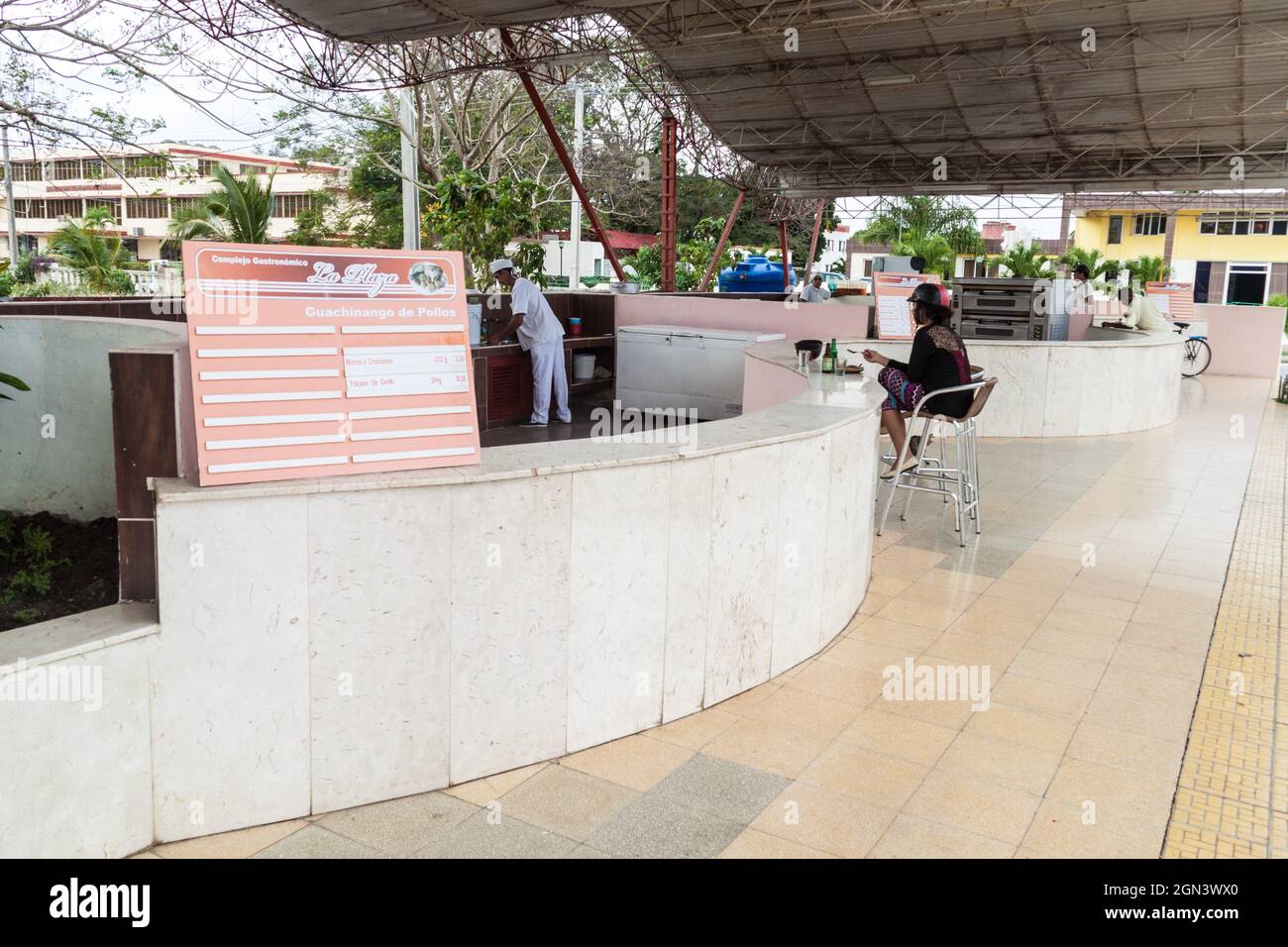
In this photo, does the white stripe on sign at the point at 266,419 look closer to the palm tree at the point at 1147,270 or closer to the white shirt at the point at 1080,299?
the white shirt at the point at 1080,299

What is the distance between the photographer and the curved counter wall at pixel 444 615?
8.62 ft

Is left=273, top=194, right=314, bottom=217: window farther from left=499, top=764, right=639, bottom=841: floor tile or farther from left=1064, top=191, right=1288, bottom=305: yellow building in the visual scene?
left=499, top=764, right=639, bottom=841: floor tile

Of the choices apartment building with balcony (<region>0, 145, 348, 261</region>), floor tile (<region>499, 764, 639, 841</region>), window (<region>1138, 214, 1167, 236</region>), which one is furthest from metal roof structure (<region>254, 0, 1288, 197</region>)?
window (<region>1138, 214, 1167, 236</region>)

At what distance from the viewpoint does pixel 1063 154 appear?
17812mm

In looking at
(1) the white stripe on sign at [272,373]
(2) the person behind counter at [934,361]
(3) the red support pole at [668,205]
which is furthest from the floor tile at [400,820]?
(3) the red support pole at [668,205]

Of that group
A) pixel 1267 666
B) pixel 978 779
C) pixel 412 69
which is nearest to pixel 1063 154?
pixel 412 69

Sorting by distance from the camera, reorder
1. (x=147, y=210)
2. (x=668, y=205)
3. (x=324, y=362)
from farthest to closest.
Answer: (x=147, y=210), (x=668, y=205), (x=324, y=362)

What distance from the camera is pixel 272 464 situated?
8.87 ft

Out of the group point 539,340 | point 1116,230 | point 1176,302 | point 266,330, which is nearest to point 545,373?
point 539,340

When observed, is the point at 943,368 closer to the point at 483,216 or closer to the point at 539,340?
the point at 539,340

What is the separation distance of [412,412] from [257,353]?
1.50ft

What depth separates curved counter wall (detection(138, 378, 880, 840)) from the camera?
2.63 metres

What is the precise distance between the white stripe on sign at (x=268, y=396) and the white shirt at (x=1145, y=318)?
11.9 metres

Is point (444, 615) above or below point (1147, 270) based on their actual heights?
below
